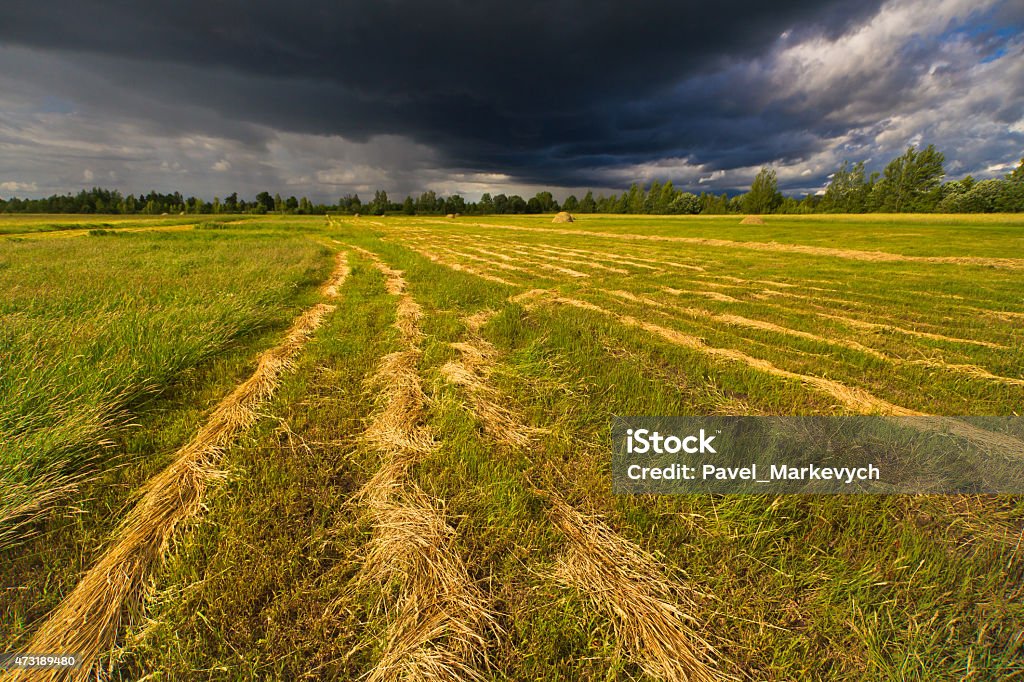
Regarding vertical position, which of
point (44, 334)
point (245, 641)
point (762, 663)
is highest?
point (44, 334)

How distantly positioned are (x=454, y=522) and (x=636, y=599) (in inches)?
49.7

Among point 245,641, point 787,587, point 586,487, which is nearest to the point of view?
point 245,641

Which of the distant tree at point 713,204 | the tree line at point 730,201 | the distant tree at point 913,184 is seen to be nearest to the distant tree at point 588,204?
the tree line at point 730,201

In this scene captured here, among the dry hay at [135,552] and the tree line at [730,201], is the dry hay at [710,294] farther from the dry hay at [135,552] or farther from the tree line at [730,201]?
the tree line at [730,201]

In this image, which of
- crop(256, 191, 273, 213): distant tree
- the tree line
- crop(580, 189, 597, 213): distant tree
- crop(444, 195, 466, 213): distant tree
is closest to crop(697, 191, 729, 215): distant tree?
the tree line

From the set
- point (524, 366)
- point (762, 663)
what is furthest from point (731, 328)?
point (762, 663)

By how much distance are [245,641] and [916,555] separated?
3.97m

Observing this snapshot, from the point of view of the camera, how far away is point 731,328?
22.9 feet

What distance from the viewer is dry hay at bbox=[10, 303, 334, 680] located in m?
1.73

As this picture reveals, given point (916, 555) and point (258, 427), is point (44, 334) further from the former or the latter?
point (916, 555)

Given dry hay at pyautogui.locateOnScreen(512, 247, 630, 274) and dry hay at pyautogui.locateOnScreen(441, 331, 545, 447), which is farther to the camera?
dry hay at pyautogui.locateOnScreen(512, 247, 630, 274)

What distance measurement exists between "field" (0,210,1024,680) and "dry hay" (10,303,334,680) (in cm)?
2

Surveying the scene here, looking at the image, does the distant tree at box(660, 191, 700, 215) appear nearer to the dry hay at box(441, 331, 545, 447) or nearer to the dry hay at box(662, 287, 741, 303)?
the dry hay at box(662, 287, 741, 303)

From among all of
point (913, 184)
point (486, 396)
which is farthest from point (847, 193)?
point (486, 396)
